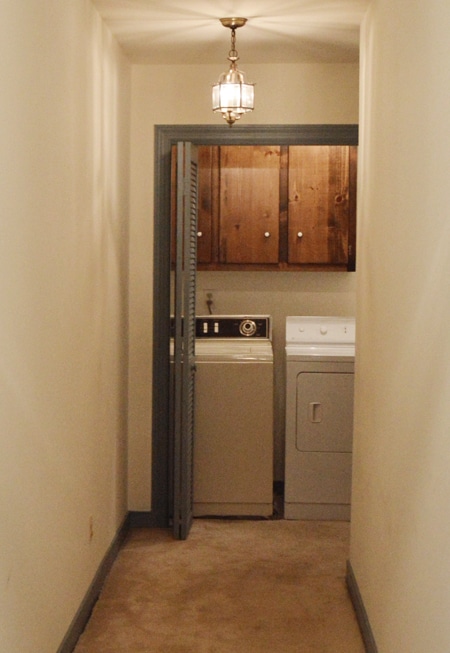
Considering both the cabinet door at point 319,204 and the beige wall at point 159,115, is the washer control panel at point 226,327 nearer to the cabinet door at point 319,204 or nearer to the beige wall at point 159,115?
the cabinet door at point 319,204

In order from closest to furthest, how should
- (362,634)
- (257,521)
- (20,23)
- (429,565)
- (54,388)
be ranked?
(429,565) → (20,23) → (54,388) → (362,634) → (257,521)

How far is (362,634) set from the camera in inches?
134

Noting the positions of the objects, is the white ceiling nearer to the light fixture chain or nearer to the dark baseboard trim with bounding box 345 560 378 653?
the light fixture chain

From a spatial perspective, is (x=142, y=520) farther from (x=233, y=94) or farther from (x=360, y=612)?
(x=233, y=94)

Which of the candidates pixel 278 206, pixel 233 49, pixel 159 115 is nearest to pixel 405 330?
pixel 233 49

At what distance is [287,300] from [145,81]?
183 centimetres

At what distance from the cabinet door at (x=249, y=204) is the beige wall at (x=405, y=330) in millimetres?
1904

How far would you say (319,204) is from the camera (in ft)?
18.1

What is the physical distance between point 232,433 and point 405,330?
2.65 m

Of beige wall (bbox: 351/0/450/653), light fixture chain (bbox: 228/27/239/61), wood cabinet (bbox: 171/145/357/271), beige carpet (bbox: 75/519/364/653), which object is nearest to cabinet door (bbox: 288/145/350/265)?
wood cabinet (bbox: 171/145/357/271)

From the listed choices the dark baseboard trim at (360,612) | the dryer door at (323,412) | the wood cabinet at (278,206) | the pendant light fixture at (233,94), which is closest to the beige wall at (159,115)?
the pendant light fixture at (233,94)

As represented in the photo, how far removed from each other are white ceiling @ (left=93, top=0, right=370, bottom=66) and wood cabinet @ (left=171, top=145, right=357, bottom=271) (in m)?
0.95

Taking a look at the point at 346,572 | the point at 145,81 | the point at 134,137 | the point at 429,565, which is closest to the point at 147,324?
the point at 134,137

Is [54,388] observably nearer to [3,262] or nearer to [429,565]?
[3,262]
